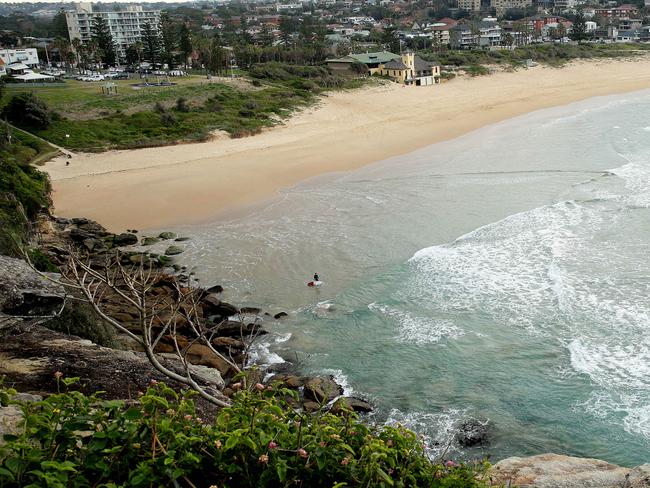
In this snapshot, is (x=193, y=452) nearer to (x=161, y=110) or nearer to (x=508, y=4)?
(x=161, y=110)

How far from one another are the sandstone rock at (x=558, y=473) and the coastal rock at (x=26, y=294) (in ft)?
26.7

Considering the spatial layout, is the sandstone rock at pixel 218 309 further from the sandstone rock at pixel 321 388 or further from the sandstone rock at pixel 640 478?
the sandstone rock at pixel 640 478

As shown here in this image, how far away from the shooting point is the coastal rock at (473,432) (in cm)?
1189

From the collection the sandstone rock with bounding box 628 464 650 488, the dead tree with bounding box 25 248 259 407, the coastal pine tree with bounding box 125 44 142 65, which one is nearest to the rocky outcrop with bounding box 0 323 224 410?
the dead tree with bounding box 25 248 259 407

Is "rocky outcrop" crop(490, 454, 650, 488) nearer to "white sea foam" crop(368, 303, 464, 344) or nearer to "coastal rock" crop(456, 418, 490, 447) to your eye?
"coastal rock" crop(456, 418, 490, 447)

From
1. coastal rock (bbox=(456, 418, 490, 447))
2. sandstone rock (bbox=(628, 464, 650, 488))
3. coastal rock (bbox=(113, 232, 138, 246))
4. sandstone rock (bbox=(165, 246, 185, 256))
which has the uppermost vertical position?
sandstone rock (bbox=(628, 464, 650, 488))

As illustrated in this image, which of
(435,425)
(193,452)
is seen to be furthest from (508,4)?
(193,452)

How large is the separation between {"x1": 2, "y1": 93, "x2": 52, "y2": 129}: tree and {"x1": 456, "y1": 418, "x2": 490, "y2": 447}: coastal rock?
127 feet

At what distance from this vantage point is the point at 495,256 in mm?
20594

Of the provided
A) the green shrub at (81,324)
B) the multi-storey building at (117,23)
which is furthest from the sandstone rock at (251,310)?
the multi-storey building at (117,23)

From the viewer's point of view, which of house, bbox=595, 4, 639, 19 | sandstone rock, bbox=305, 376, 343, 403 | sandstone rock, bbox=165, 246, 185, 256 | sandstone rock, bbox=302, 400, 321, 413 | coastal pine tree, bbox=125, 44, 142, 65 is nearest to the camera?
sandstone rock, bbox=302, 400, 321, 413

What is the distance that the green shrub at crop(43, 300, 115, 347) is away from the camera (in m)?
12.4

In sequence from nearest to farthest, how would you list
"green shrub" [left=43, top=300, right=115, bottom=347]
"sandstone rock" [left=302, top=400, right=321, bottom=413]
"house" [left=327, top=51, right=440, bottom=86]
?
1. "green shrub" [left=43, top=300, right=115, bottom=347]
2. "sandstone rock" [left=302, top=400, right=321, bottom=413]
3. "house" [left=327, top=51, right=440, bottom=86]

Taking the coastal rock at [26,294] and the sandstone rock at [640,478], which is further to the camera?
the coastal rock at [26,294]
